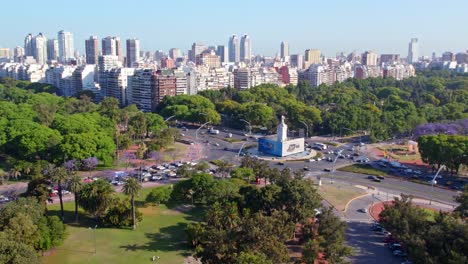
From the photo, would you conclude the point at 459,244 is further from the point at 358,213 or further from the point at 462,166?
the point at 462,166

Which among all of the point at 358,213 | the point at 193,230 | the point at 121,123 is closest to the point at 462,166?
the point at 358,213

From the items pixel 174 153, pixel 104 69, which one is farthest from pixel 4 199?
pixel 104 69

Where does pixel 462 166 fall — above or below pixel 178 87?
below

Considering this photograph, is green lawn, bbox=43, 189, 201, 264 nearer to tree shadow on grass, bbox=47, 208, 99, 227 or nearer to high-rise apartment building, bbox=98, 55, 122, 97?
tree shadow on grass, bbox=47, 208, 99, 227

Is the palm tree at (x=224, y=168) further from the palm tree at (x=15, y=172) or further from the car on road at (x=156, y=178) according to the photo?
the palm tree at (x=15, y=172)

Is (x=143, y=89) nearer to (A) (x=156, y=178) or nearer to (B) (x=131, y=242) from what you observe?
(A) (x=156, y=178)

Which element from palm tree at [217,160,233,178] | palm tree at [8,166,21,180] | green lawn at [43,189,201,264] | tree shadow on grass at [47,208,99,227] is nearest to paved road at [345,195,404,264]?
green lawn at [43,189,201,264]
